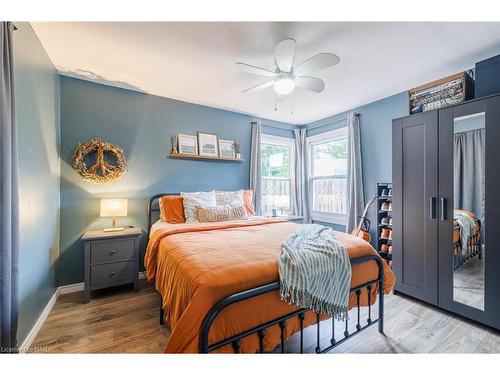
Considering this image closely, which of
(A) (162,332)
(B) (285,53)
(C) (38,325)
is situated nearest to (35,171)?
(C) (38,325)

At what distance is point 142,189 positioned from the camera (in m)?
3.03

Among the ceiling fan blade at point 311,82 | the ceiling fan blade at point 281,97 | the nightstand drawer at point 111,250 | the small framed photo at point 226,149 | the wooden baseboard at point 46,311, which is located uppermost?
the ceiling fan blade at point 281,97

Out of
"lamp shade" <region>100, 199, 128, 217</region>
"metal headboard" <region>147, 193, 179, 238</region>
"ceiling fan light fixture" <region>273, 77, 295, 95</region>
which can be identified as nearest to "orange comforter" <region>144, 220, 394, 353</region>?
"lamp shade" <region>100, 199, 128, 217</region>

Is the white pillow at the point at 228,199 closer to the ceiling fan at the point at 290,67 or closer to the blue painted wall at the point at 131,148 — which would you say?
the blue painted wall at the point at 131,148

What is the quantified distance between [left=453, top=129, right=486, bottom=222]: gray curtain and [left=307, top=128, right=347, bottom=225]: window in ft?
6.04

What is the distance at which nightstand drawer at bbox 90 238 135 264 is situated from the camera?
237 centimetres

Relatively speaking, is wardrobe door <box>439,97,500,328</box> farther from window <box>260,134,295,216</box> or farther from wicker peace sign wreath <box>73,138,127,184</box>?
wicker peace sign wreath <box>73,138,127,184</box>

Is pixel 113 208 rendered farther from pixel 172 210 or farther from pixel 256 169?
pixel 256 169

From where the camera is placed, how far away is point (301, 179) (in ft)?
14.6

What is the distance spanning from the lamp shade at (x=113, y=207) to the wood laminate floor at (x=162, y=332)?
967mm

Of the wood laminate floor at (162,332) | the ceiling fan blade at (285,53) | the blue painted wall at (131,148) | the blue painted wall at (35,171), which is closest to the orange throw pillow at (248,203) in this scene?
the blue painted wall at (131,148)

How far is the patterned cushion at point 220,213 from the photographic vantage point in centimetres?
274
